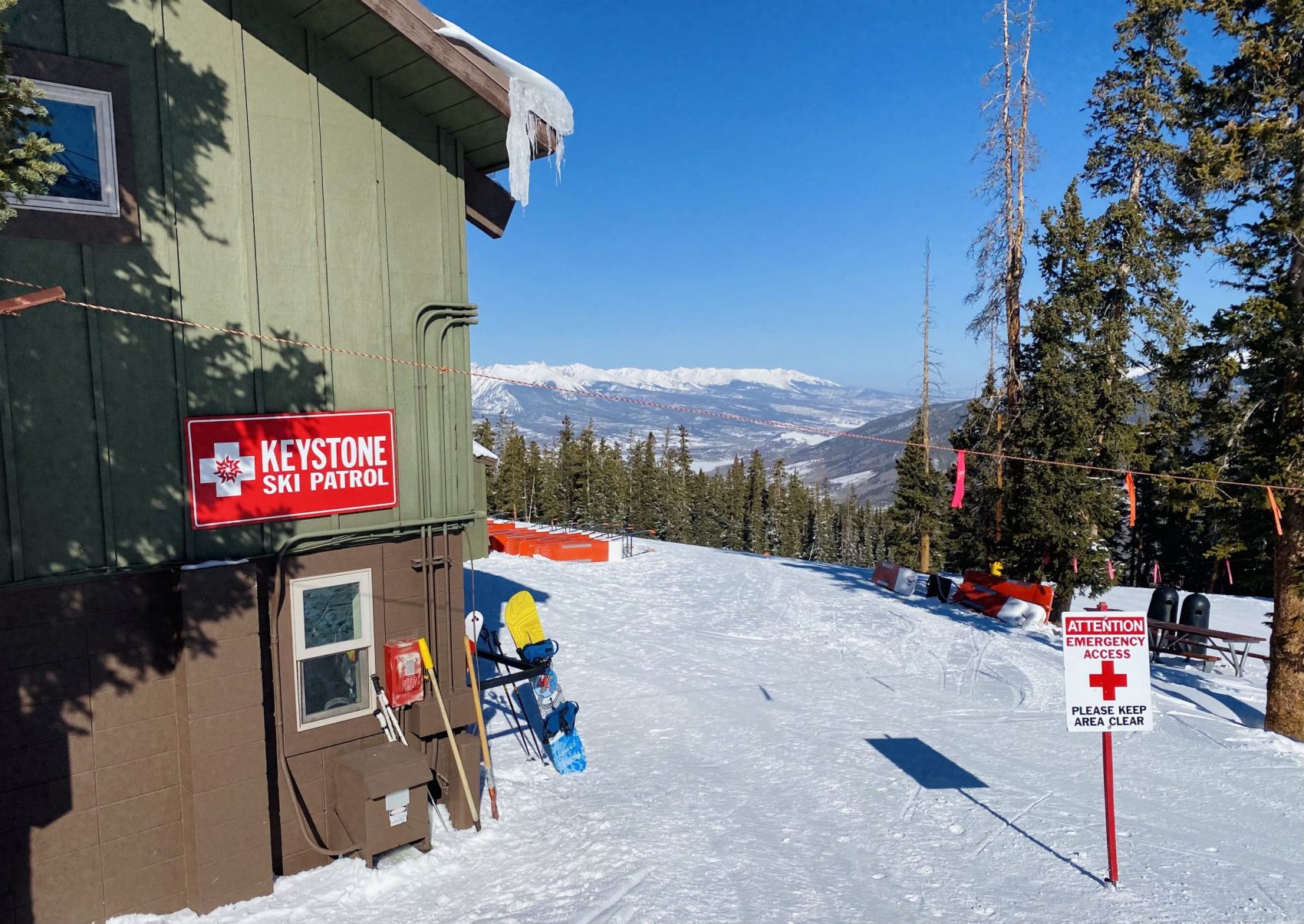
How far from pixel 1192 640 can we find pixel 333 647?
17.1 m

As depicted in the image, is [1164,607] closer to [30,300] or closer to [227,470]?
[227,470]

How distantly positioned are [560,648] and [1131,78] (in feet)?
65.2

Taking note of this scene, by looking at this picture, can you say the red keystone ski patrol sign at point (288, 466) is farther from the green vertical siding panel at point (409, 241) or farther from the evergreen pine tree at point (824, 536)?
the evergreen pine tree at point (824, 536)

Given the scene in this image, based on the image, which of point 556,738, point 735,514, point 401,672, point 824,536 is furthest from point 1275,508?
point 824,536

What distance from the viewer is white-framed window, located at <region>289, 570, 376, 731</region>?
6332 mm

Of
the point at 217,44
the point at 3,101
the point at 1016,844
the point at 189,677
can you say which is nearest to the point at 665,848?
the point at 1016,844

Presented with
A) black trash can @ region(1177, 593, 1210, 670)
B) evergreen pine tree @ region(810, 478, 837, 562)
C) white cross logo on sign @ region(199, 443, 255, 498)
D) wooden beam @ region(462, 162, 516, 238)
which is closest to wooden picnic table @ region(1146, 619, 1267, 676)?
black trash can @ region(1177, 593, 1210, 670)

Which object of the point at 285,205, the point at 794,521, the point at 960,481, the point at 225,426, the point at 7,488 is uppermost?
the point at 285,205

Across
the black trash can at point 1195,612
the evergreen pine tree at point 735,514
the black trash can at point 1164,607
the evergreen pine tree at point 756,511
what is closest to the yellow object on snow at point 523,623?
the black trash can at point 1195,612

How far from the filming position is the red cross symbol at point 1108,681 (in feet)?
20.1

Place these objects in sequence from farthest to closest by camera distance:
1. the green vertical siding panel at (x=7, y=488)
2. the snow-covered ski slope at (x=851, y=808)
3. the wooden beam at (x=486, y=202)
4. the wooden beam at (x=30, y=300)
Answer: the wooden beam at (x=486, y=202)
the snow-covered ski slope at (x=851, y=808)
the green vertical siding panel at (x=7, y=488)
the wooden beam at (x=30, y=300)

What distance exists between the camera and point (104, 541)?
17.3 ft

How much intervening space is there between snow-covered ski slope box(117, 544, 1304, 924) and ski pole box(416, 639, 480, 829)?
0.25m

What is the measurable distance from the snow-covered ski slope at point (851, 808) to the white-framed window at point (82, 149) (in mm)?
5202
